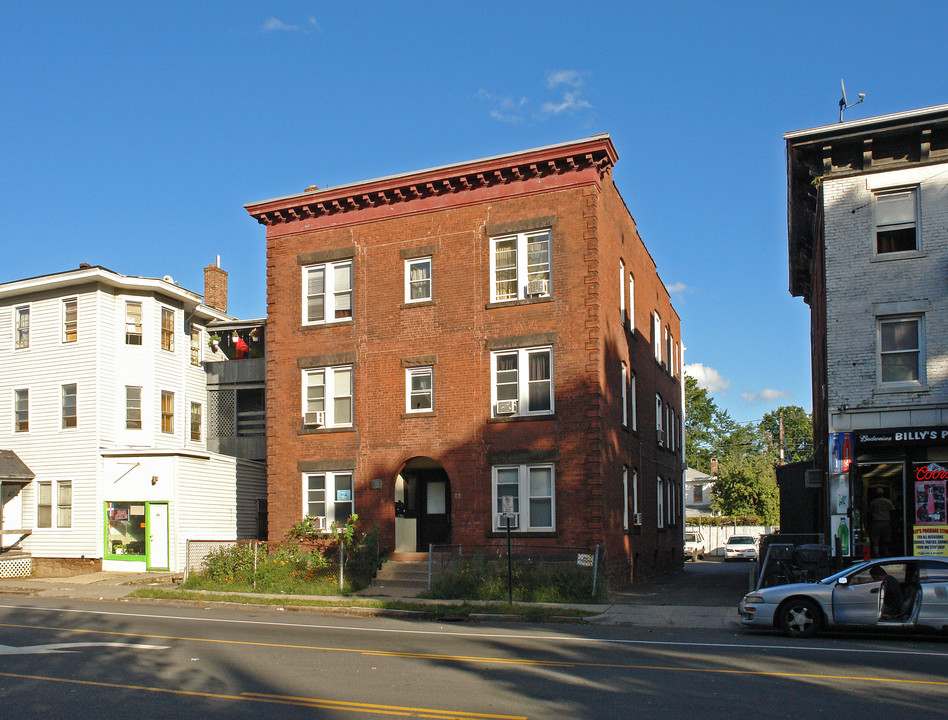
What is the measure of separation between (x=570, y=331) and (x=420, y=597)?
307 inches

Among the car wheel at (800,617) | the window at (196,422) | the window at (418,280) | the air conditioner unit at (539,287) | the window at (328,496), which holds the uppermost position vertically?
the window at (418,280)

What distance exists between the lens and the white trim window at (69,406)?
102ft

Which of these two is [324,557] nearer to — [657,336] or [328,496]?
[328,496]

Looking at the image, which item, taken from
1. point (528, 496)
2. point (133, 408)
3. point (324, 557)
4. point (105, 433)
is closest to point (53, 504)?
point (105, 433)

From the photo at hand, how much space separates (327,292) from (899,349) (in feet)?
51.8

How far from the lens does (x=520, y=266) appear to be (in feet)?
79.5

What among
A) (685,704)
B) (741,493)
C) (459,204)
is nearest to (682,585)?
(459,204)

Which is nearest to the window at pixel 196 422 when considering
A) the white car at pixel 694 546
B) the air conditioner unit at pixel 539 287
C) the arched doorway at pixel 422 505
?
the arched doorway at pixel 422 505

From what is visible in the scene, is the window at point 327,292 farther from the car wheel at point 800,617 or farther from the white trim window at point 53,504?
the car wheel at point 800,617

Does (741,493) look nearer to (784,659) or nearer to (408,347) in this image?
(408,347)

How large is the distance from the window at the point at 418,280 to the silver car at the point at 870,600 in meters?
13.7

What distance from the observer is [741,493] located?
213 feet

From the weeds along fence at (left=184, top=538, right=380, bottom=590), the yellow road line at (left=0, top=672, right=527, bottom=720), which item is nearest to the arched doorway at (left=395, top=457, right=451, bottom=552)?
the weeds along fence at (left=184, top=538, right=380, bottom=590)

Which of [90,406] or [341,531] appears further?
[90,406]
